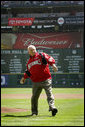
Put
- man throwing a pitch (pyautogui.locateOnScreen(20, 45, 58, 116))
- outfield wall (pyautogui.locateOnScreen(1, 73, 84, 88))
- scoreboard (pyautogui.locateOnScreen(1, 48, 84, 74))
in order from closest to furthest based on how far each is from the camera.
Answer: man throwing a pitch (pyautogui.locateOnScreen(20, 45, 58, 116)) → scoreboard (pyautogui.locateOnScreen(1, 48, 84, 74)) → outfield wall (pyautogui.locateOnScreen(1, 73, 84, 88))

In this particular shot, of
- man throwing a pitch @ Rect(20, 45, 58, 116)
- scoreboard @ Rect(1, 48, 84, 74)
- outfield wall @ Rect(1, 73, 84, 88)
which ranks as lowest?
outfield wall @ Rect(1, 73, 84, 88)

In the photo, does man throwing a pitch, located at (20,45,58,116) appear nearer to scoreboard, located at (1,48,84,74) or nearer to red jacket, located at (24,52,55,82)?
red jacket, located at (24,52,55,82)

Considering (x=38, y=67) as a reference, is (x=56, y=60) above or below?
below

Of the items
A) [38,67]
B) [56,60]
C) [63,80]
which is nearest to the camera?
[38,67]

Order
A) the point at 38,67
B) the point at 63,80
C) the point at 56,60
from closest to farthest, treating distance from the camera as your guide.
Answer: the point at 38,67
the point at 56,60
the point at 63,80

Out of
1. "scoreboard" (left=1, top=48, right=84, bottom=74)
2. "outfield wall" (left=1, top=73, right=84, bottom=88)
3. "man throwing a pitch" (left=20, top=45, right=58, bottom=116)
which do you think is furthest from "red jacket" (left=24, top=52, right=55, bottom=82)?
"outfield wall" (left=1, top=73, right=84, bottom=88)

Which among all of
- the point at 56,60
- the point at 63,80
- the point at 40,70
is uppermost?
the point at 40,70

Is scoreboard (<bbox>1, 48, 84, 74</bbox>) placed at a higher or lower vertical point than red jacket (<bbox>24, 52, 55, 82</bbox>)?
lower

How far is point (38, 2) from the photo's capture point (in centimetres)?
2356

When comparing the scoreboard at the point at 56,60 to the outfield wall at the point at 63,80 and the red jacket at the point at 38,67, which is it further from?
the red jacket at the point at 38,67

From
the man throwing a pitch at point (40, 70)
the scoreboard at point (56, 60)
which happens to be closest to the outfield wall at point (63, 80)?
the scoreboard at point (56, 60)

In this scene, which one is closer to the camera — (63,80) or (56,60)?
(56,60)

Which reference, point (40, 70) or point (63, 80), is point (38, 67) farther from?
point (63, 80)

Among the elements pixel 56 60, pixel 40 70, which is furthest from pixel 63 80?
pixel 40 70
